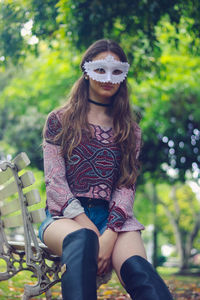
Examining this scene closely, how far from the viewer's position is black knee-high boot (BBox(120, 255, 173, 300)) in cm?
204

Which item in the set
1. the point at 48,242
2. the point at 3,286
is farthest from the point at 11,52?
the point at 48,242

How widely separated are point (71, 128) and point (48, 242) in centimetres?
79

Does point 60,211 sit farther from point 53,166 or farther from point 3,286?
point 3,286

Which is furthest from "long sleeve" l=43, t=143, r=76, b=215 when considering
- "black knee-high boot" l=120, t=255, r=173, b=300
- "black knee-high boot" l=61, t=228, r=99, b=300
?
"black knee-high boot" l=120, t=255, r=173, b=300

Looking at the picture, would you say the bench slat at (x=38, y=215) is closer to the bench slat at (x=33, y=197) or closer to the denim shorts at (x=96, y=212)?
the bench slat at (x=33, y=197)

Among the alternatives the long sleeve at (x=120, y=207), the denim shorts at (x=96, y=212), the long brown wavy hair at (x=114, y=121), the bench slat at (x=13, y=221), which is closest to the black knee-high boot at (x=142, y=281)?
the long sleeve at (x=120, y=207)

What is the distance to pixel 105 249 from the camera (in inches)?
92.4

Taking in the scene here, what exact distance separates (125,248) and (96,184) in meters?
0.52

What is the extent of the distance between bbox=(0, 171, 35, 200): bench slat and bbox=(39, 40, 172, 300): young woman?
0.67ft

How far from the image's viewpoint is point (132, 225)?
2.53 m

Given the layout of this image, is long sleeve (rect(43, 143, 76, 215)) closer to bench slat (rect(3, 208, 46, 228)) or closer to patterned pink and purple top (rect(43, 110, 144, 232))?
patterned pink and purple top (rect(43, 110, 144, 232))

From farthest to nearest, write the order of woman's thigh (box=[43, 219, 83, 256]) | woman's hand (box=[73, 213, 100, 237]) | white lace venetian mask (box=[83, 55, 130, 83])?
white lace venetian mask (box=[83, 55, 130, 83]) → woman's hand (box=[73, 213, 100, 237]) → woman's thigh (box=[43, 219, 83, 256])

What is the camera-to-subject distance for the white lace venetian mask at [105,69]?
2.97 m

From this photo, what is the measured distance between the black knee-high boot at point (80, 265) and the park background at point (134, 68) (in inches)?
58.0
